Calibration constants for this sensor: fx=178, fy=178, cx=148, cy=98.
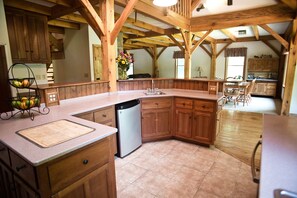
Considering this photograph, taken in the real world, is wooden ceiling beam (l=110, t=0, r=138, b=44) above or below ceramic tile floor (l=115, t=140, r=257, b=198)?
above

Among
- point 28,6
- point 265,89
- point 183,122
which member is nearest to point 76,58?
point 28,6

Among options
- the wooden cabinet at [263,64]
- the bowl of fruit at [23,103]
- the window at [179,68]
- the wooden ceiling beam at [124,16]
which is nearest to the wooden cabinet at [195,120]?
the wooden ceiling beam at [124,16]

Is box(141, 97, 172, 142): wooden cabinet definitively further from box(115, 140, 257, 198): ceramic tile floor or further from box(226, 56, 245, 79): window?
box(226, 56, 245, 79): window

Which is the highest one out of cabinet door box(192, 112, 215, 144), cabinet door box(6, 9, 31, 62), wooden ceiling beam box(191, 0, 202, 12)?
wooden ceiling beam box(191, 0, 202, 12)

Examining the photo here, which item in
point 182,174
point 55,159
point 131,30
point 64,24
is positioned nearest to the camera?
point 55,159

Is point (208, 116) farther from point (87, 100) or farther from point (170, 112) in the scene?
point (87, 100)

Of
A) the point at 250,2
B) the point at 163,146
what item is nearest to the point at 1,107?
the point at 163,146

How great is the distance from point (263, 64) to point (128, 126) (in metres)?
8.54

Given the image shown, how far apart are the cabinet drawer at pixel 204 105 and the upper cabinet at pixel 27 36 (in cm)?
365

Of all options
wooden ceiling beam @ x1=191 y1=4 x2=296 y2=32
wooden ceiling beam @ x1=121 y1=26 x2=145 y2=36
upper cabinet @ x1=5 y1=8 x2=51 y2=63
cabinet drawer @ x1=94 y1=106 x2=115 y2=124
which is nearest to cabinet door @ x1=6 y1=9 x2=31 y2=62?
upper cabinet @ x1=5 y1=8 x2=51 y2=63

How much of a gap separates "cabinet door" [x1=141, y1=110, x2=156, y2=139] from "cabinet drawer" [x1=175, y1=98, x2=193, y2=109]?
476 millimetres

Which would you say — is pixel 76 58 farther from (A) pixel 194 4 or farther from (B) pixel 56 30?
(A) pixel 194 4

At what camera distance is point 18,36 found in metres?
3.80

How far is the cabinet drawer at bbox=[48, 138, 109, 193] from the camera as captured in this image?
3.72 ft
